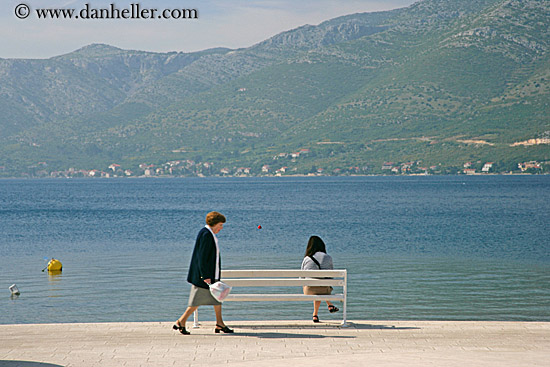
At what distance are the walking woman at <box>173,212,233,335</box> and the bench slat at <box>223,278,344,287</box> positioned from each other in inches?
28.2

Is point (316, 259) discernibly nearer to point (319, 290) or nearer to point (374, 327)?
point (319, 290)

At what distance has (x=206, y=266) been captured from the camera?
460 inches

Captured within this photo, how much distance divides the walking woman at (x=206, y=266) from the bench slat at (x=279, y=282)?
715mm

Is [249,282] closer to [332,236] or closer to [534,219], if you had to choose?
[332,236]

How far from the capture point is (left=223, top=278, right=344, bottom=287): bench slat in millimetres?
12422

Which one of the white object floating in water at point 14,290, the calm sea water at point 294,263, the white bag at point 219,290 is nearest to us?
the white bag at point 219,290

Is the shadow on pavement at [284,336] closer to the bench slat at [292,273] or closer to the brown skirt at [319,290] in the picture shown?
the bench slat at [292,273]

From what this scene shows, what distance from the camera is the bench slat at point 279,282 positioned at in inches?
489

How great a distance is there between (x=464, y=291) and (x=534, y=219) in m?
47.6

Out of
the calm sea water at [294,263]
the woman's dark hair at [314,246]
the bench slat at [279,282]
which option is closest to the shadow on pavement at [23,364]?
the bench slat at [279,282]

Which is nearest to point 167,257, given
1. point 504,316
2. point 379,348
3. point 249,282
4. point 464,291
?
point 464,291

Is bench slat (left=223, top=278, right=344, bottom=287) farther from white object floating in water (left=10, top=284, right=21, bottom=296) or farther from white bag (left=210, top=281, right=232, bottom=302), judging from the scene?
white object floating in water (left=10, top=284, right=21, bottom=296)

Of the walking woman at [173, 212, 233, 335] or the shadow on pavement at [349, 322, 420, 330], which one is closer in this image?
the walking woman at [173, 212, 233, 335]

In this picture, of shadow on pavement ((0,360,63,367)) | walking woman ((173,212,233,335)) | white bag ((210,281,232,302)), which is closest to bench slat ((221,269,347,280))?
walking woman ((173,212,233,335))
